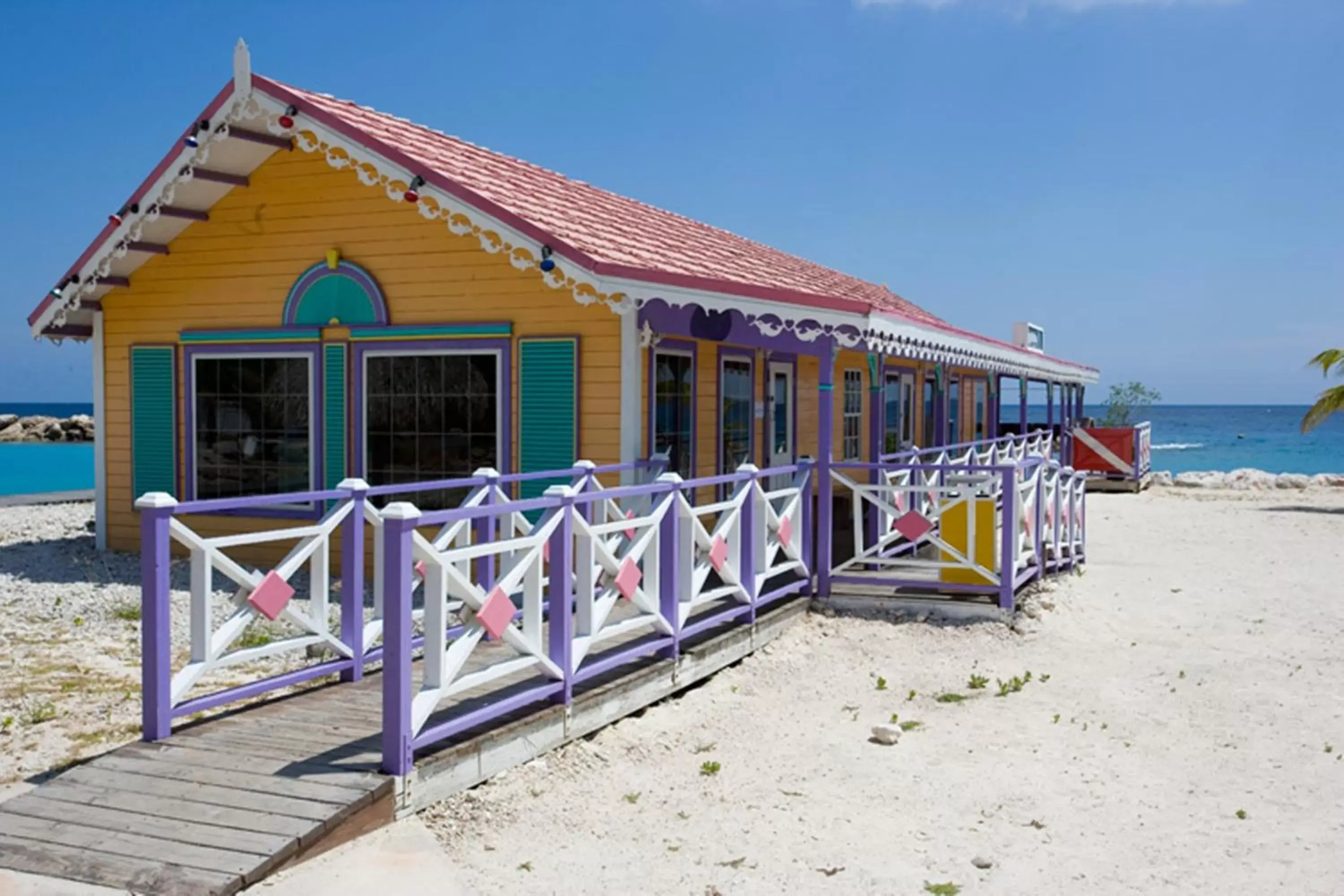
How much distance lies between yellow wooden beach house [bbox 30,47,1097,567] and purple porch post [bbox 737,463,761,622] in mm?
1229

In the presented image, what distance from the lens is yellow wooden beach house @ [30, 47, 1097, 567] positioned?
371 inches

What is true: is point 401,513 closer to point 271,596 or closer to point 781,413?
point 271,596

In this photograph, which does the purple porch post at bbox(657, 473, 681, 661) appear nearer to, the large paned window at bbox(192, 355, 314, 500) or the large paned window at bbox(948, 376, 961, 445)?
the large paned window at bbox(192, 355, 314, 500)

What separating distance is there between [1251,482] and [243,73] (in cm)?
2491

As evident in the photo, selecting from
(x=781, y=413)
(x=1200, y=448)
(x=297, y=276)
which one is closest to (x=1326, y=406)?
(x=781, y=413)

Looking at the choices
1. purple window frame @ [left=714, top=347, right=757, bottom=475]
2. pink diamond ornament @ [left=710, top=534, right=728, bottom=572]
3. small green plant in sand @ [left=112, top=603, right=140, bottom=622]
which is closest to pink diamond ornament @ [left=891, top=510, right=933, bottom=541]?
pink diamond ornament @ [left=710, top=534, right=728, bottom=572]

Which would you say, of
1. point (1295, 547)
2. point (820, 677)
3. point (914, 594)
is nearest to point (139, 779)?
point (820, 677)

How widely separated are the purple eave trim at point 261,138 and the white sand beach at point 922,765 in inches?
163

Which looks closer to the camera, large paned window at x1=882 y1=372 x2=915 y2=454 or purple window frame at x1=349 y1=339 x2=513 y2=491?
purple window frame at x1=349 y1=339 x2=513 y2=491

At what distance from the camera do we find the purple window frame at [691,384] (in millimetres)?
9711

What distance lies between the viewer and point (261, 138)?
10383 mm

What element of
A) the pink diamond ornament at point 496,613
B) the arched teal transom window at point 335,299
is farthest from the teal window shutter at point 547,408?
the pink diamond ornament at point 496,613

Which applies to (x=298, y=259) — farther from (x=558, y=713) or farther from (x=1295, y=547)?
(x=1295, y=547)

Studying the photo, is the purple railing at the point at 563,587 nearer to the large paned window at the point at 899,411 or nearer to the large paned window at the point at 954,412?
the large paned window at the point at 899,411
